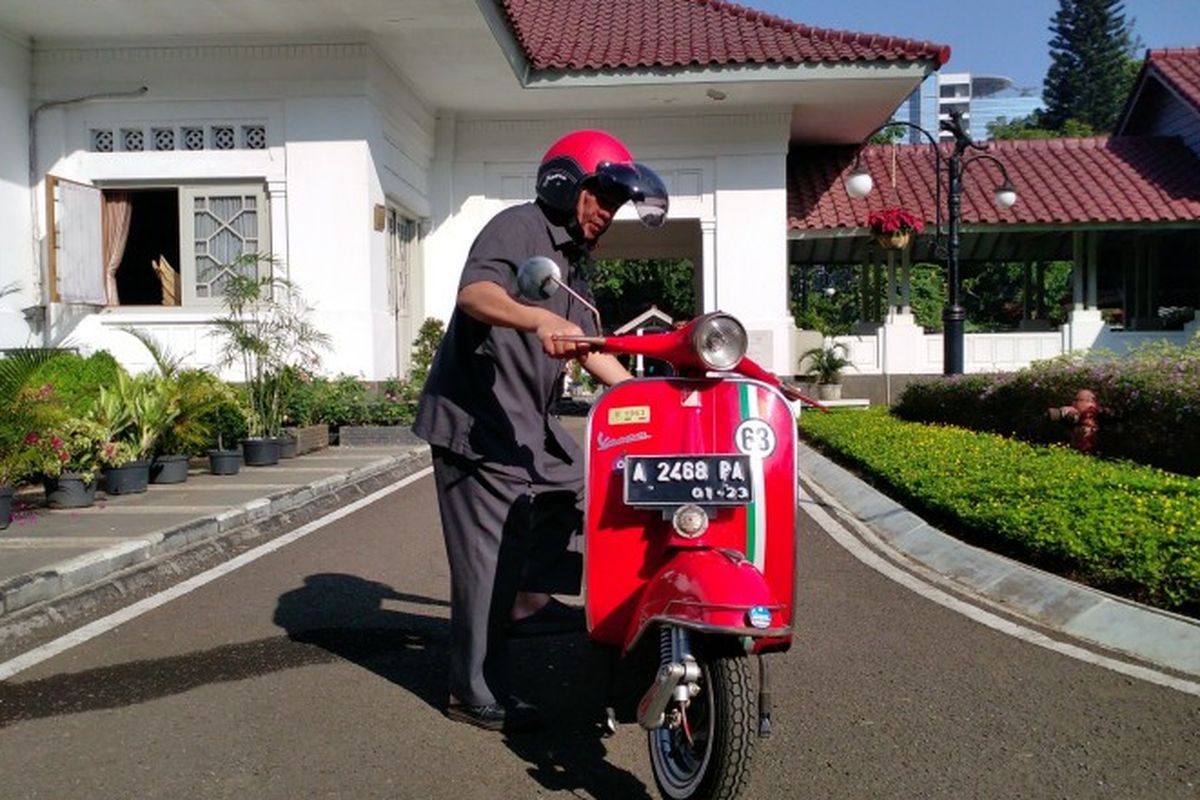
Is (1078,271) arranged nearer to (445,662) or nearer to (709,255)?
(709,255)

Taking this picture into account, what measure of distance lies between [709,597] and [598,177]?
1.46 meters

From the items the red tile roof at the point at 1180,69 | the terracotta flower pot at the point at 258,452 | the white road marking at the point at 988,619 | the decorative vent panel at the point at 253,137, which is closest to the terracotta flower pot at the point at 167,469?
the terracotta flower pot at the point at 258,452

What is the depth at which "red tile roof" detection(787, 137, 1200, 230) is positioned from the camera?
1909 cm

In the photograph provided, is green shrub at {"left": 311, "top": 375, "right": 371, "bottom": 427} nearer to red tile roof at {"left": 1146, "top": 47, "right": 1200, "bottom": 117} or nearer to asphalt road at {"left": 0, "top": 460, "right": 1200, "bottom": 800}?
asphalt road at {"left": 0, "top": 460, "right": 1200, "bottom": 800}

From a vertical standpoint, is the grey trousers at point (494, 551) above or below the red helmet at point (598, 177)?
below

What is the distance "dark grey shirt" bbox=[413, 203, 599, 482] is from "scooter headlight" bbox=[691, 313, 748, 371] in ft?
2.59

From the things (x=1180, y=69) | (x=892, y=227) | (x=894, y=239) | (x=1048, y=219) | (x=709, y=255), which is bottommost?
(x=709, y=255)

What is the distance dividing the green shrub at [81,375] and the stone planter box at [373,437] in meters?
2.59

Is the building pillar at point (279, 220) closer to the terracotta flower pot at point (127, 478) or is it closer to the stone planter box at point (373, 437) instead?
the stone planter box at point (373, 437)

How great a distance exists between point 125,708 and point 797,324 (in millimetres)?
17406

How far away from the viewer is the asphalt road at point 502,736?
3.39 metres

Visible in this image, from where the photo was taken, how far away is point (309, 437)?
12.4 meters

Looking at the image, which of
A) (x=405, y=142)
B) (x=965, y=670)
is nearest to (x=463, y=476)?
(x=965, y=670)

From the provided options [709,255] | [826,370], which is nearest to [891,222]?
[826,370]
